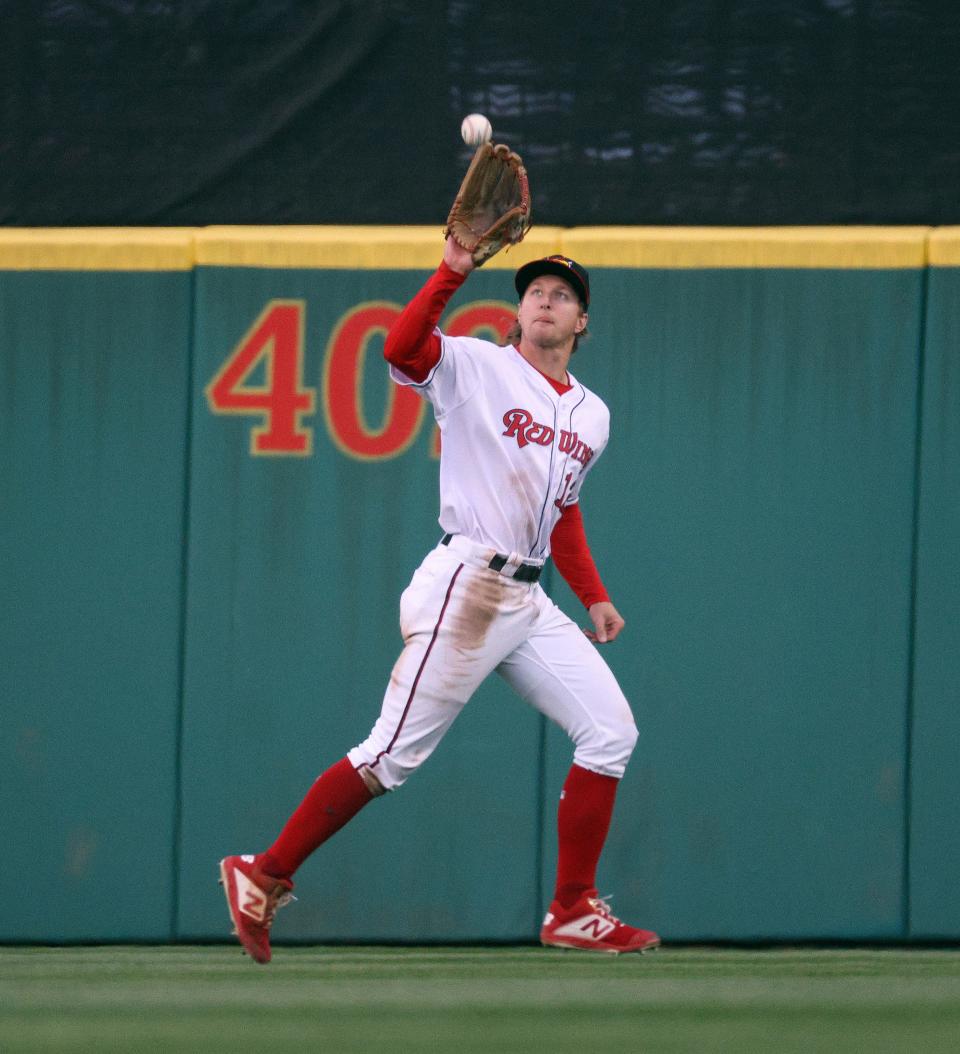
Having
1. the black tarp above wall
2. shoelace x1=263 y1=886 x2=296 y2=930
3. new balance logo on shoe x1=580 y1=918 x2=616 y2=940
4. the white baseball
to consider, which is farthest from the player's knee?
the black tarp above wall

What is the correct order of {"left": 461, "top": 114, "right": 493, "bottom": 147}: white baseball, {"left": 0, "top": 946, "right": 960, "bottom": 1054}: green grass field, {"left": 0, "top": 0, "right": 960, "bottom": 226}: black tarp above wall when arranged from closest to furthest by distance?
1. {"left": 0, "top": 946, "right": 960, "bottom": 1054}: green grass field
2. {"left": 461, "top": 114, "right": 493, "bottom": 147}: white baseball
3. {"left": 0, "top": 0, "right": 960, "bottom": 226}: black tarp above wall

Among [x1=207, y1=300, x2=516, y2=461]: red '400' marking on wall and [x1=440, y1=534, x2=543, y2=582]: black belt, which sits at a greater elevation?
[x1=207, y1=300, x2=516, y2=461]: red '400' marking on wall

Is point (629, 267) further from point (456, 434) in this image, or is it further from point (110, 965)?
point (110, 965)

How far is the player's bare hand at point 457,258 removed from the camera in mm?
3646

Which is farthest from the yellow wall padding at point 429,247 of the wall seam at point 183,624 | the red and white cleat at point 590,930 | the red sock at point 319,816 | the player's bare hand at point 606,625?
the red and white cleat at point 590,930

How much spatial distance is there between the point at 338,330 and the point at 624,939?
241cm

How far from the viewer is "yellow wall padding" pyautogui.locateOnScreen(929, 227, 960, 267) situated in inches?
208

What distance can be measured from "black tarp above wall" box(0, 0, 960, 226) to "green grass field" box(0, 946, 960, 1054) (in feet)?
8.08

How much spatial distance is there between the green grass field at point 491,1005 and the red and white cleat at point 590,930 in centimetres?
7

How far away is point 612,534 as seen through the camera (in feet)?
17.8

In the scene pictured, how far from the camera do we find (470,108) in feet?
17.9

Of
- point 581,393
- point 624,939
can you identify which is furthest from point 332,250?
point 624,939

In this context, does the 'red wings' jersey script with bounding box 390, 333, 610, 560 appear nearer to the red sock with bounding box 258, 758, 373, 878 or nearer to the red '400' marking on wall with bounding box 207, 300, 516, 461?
the red sock with bounding box 258, 758, 373, 878

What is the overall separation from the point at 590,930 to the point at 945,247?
103 inches
